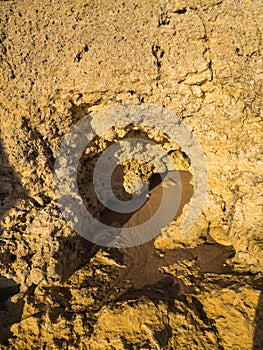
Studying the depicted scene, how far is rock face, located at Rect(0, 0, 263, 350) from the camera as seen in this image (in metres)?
2.92

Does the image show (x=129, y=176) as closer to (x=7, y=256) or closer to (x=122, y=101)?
(x=122, y=101)

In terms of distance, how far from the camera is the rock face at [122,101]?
2920 mm

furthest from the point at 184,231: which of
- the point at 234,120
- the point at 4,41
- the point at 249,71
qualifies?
the point at 4,41

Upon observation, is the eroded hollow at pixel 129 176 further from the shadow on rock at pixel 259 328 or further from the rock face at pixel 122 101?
the shadow on rock at pixel 259 328

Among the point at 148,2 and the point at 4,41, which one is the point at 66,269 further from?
the point at 148,2

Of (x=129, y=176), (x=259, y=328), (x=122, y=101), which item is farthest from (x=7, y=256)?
(x=259, y=328)

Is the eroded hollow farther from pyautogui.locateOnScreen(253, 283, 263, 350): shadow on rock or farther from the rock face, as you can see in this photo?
pyautogui.locateOnScreen(253, 283, 263, 350): shadow on rock

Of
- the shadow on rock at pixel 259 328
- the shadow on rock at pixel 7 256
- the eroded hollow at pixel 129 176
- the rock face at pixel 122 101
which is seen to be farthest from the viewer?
the eroded hollow at pixel 129 176

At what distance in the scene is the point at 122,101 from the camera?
129 inches

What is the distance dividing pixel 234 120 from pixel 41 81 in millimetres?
1844

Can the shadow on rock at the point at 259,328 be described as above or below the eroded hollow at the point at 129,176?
below

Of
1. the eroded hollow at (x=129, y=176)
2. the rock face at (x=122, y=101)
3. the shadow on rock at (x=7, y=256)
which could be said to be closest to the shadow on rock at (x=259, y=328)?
the rock face at (x=122, y=101)

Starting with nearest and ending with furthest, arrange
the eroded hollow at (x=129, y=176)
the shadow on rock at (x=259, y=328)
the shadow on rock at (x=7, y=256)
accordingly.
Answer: the shadow on rock at (x=259, y=328), the shadow on rock at (x=7, y=256), the eroded hollow at (x=129, y=176)

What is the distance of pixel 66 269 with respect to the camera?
3129 millimetres
